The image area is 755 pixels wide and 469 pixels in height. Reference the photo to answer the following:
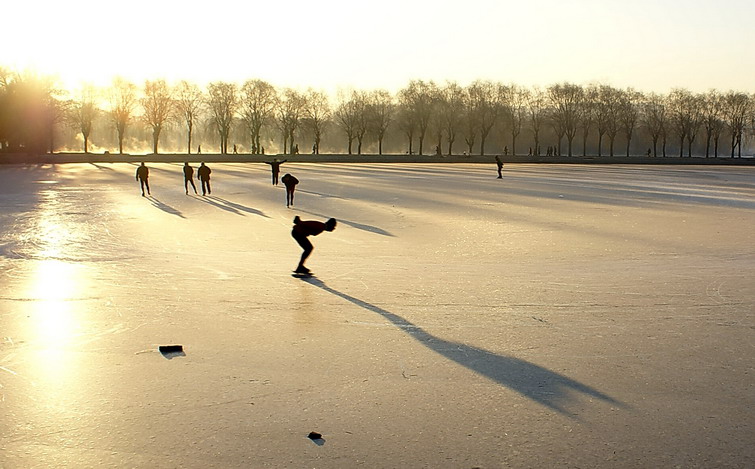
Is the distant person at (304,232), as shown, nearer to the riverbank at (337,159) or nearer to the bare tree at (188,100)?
the riverbank at (337,159)

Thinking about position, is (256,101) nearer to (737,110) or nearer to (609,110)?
(609,110)

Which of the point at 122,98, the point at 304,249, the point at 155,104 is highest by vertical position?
the point at 122,98

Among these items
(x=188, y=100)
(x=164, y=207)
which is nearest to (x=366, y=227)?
(x=164, y=207)

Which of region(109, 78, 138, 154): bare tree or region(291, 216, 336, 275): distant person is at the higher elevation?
region(109, 78, 138, 154): bare tree

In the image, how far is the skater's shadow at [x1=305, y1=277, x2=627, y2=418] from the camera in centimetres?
511

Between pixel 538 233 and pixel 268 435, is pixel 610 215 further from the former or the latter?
pixel 268 435

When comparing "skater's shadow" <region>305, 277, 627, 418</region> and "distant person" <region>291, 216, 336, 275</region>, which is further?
"distant person" <region>291, 216, 336, 275</region>

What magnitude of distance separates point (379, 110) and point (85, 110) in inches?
1508

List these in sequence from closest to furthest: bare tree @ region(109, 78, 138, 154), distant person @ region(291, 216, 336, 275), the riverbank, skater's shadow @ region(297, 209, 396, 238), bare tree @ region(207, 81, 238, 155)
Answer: distant person @ region(291, 216, 336, 275), skater's shadow @ region(297, 209, 396, 238), the riverbank, bare tree @ region(109, 78, 138, 154), bare tree @ region(207, 81, 238, 155)

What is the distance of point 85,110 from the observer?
8394 centimetres

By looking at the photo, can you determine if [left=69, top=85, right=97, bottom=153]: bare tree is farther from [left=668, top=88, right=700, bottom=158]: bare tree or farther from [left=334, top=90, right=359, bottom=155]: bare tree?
[left=668, top=88, right=700, bottom=158]: bare tree

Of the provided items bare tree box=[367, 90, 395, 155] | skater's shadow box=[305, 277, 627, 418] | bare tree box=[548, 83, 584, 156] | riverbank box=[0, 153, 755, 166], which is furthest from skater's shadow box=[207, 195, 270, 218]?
bare tree box=[548, 83, 584, 156]

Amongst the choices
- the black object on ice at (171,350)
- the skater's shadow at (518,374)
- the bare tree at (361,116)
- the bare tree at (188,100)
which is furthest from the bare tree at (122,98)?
the skater's shadow at (518,374)

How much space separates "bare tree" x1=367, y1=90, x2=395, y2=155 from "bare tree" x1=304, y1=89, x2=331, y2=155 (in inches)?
240
